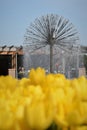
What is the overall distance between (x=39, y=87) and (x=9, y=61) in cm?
2421

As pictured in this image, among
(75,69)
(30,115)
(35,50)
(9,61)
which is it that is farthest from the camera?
A: (9,61)

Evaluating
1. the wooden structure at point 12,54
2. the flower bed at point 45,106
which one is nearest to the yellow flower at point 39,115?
the flower bed at point 45,106

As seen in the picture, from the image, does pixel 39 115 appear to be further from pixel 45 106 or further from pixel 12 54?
pixel 12 54

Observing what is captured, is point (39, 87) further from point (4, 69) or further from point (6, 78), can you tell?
point (4, 69)

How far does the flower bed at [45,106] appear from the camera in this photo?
420 mm

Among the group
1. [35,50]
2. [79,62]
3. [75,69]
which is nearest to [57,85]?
[35,50]

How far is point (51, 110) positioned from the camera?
1.40 feet

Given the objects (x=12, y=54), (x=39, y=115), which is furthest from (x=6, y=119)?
(x=12, y=54)

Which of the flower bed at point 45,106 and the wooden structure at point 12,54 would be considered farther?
the wooden structure at point 12,54

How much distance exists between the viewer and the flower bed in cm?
42

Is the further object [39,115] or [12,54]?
[12,54]

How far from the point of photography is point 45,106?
43cm

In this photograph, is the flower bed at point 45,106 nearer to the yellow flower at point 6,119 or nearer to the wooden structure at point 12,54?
the yellow flower at point 6,119

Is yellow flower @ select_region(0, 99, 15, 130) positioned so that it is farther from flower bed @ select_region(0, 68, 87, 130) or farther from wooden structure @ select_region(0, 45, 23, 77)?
wooden structure @ select_region(0, 45, 23, 77)
